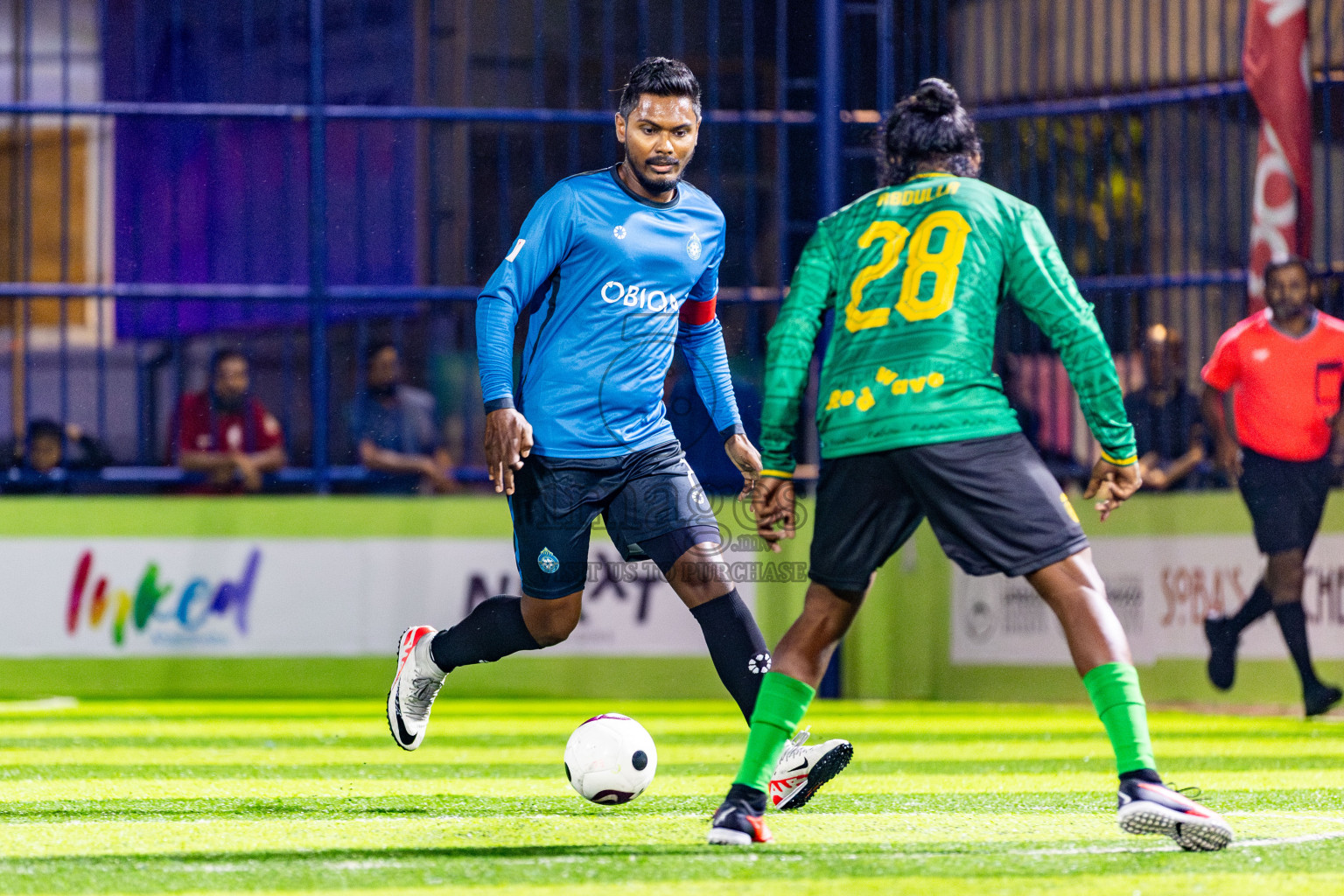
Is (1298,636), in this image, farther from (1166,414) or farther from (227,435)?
(227,435)

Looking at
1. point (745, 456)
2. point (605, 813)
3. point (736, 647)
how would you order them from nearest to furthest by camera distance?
1. point (736, 647)
2. point (605, 813)
3. point (745, 456)

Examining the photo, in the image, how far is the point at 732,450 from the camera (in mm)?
5609

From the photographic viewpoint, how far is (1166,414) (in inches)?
422

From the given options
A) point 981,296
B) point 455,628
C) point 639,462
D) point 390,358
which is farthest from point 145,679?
point 981,296

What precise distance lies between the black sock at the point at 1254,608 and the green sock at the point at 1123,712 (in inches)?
227

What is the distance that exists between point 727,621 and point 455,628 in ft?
3.12

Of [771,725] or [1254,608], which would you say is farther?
[1254,608]

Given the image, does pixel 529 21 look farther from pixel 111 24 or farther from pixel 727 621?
pixel 727 621

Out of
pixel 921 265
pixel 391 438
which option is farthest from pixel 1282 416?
pixel 921 265

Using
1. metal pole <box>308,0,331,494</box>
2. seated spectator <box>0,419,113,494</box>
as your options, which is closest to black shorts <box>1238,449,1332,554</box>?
metal pole <box>308,0,331,494</box>

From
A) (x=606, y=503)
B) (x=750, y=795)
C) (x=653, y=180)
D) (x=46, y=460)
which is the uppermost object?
(x=653, y=180)

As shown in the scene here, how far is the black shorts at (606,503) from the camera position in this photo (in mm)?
5309

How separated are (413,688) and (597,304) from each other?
1369 mm

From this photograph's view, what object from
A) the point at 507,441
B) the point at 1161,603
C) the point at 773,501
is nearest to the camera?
the point at 773,501
